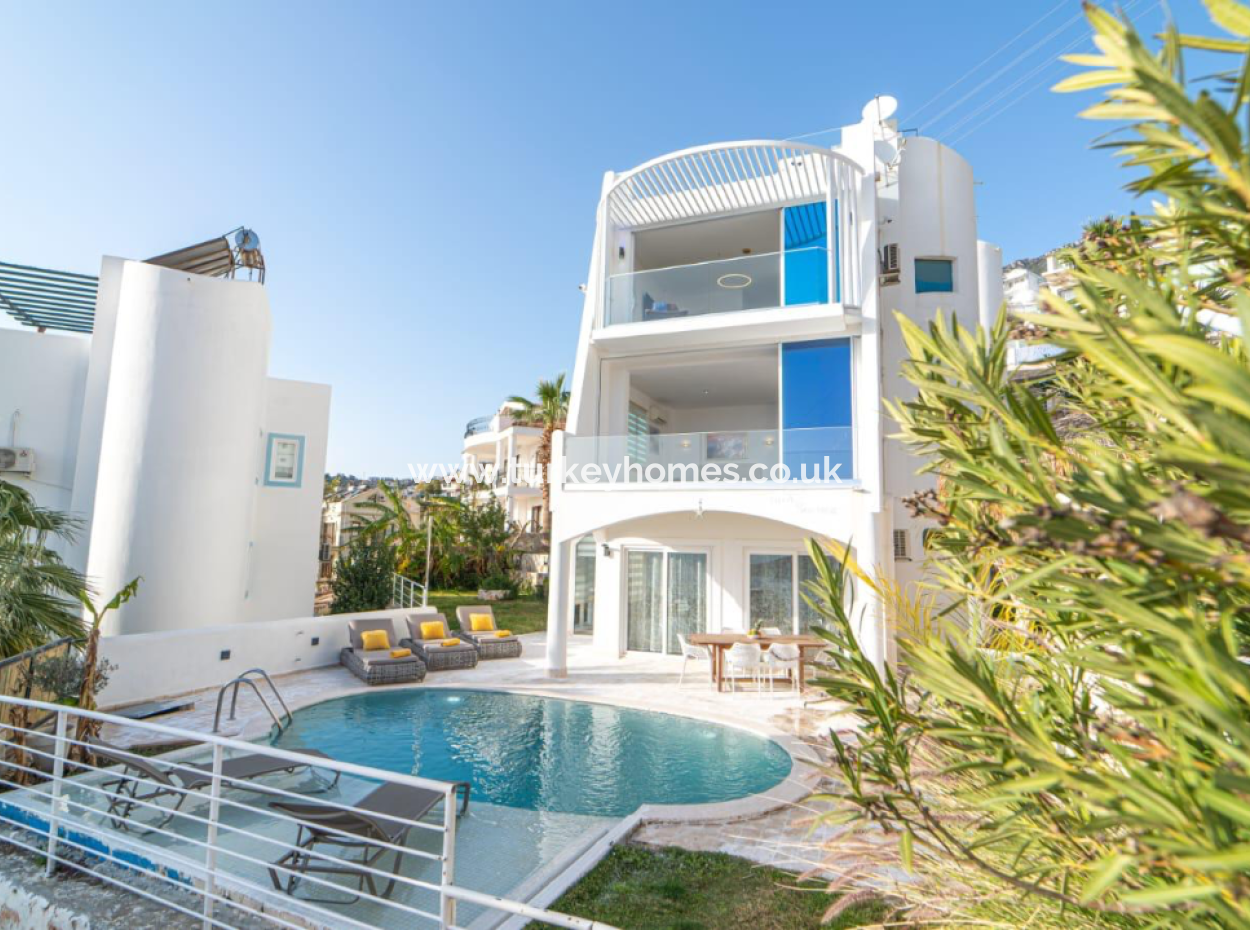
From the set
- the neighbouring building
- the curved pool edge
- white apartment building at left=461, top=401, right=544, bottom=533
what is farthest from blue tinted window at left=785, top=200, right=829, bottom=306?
white apartment building at left=461, top=401, right=544, bottom=533

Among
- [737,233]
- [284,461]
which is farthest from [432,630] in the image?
[737,233]

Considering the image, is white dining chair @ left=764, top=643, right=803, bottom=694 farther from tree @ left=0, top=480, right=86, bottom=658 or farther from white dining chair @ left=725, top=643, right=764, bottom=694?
tree @ left=0, top=480, right=86, bottom=658

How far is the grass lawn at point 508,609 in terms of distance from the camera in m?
24.1

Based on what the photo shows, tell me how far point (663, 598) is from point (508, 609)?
12199 millimetres

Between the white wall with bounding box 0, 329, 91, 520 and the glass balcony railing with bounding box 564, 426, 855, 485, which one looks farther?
the white wall with bounding box 0, 329, 91, 520

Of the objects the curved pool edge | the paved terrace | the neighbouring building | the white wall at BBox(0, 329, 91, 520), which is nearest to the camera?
the paved terrace

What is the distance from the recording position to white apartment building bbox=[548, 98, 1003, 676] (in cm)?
1414

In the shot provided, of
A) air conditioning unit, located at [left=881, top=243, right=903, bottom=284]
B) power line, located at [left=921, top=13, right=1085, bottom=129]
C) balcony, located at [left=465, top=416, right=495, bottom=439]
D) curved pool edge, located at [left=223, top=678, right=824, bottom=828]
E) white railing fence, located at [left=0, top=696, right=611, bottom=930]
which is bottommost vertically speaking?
curved pool edge, located at [left=223, top=678, right=824, bottom=828]

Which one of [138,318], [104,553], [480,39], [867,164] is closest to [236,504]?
[104,553]

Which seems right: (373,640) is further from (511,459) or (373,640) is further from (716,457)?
(511,459)

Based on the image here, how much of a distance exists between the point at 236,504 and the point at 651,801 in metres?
12.9

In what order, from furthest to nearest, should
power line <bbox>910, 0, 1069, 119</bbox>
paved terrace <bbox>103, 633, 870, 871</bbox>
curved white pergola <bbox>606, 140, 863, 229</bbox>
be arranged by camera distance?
1. power line <bbox>910, 0, 1069, 119</bbox>
2. curved white pergola <bbox>606, 140, 863, 229</bbox>
3. paved terrace <bbox>103, 633, 870, 871</bbox>

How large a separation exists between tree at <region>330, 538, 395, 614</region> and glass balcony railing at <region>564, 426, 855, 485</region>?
9264 millimetres

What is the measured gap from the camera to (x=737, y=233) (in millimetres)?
17719
